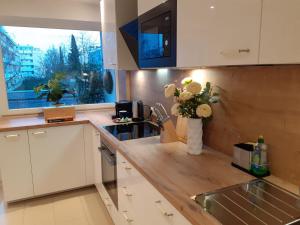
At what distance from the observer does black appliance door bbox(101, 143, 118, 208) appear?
1935 mm

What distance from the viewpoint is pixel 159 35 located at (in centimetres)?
154

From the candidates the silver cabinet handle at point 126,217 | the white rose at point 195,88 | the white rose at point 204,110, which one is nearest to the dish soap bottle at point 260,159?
the white rose at point 204,110

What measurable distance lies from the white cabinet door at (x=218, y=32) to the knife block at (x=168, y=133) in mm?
534

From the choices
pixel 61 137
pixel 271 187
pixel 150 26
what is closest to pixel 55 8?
pixel 61 137

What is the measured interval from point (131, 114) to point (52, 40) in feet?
4.97

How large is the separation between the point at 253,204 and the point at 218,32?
77 centimetres

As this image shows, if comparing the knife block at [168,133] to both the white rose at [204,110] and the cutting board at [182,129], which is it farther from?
the white rose at [204,110]

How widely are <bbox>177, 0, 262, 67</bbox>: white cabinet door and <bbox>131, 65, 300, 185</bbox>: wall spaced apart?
316 millimetres

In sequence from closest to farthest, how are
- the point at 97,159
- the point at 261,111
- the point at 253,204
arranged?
the point at 253,204 < the point at 261,111 < the point at 97,159

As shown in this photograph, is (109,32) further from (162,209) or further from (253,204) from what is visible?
(253,204)

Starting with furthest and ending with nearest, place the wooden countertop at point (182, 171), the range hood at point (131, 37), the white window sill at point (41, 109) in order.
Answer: the white window sill at point (41, 109), the range hood at point (131, 37), the wooden countertop at point (182, 171)

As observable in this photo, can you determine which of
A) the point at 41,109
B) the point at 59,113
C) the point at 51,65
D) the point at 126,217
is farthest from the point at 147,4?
the point at 41,109

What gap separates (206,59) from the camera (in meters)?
1.13

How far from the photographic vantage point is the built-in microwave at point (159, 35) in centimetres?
139
